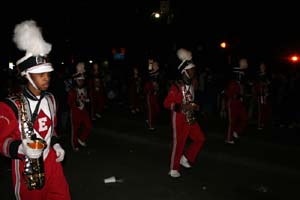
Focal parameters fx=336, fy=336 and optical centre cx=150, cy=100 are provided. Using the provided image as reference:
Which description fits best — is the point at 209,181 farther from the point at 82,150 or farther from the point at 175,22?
the point at 175,22

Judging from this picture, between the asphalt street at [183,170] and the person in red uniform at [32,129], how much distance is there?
1.39 metres

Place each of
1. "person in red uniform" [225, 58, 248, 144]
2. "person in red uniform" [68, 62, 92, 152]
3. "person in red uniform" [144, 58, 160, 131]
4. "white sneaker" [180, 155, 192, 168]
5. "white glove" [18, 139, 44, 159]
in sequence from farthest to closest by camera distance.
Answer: "person in red uniform" [144, 58, 160, 131] < "person in red uniform" [225, 58, 248, 144] < "person in red uniform" [68, 62, 92, 152] < "white sneaker" [180, 155, 192, 168] < "white glove" [18, 139, 44, 159]

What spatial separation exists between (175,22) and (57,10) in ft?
33.0

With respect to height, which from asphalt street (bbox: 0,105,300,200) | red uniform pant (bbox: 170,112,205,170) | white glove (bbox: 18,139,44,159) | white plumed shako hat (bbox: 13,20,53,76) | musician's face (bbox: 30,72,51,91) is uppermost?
white plumed shako hat (bbox: 13,20,53,76)

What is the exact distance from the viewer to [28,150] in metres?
3.03

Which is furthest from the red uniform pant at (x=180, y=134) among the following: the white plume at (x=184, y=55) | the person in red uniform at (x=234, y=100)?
the person in red uniform at (x=234, y=100)

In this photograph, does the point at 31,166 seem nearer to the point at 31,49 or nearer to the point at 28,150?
the point at 28,150

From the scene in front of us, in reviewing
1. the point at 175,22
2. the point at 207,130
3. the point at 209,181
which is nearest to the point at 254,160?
the point at 209,181

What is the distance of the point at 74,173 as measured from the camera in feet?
21.6

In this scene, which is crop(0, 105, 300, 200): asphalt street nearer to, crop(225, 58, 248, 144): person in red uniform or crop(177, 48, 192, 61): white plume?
crop(225, 58, 248, 144): person in red uniform

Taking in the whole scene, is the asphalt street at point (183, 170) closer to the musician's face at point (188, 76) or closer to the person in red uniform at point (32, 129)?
the person in red uniform at point (32, 129)

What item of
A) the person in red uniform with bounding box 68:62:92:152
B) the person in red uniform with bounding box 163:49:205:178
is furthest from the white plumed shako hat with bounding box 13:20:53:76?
the person in red uniform with bounding box 68:62:92:152

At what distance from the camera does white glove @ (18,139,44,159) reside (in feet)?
9.95

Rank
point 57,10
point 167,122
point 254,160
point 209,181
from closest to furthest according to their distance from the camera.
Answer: point 209,181 < point 254,160 < point 167,122 < point 57,10
